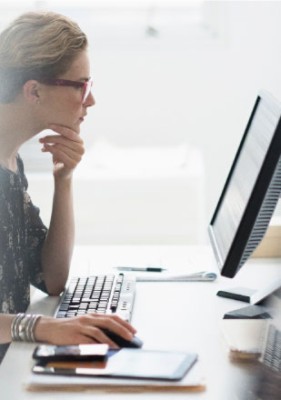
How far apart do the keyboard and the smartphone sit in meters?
0.23

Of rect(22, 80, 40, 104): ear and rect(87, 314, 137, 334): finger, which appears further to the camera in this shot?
rect(22, 80, 40, 104): ear

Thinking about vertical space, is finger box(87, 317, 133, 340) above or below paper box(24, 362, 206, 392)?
above

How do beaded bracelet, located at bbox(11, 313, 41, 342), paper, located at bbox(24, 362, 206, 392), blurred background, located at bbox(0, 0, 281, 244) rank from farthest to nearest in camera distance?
1. blurred background, located at bbox(0, 0, 281, 244)
2. beaded bracelet, located at bbox(11, 313, 41, 342)
3. paper, located at bbox(24, 362, 206, 392)

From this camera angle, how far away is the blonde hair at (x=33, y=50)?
1.88 meters

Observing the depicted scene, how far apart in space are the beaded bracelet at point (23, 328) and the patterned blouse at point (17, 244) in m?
0.34

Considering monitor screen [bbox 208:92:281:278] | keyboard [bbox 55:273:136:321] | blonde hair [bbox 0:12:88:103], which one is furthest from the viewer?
blonde hair [bbox 0:12:88:103]

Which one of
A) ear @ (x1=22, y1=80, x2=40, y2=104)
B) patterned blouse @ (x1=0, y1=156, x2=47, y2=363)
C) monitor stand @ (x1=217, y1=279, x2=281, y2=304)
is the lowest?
monitor stand @ (x1=217, y1=279, x2=281, y2=304)

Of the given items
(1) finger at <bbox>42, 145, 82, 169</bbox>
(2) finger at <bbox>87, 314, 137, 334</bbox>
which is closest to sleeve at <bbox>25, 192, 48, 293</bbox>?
(1) finger at <bbox>42, 145, 82, 169</bbox>

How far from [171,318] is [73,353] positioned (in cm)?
34

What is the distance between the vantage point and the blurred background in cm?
389

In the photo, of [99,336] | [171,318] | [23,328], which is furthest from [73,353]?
[171,318]

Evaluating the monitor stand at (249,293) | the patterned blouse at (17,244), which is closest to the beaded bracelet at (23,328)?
the patterned blouse at (17,244)

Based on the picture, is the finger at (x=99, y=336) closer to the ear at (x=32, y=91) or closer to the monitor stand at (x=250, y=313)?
the monitor stand at (x=250, y=313)

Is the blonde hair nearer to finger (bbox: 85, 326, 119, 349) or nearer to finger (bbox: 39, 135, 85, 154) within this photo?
finger (bbox: 39, 135, 85, 154)
